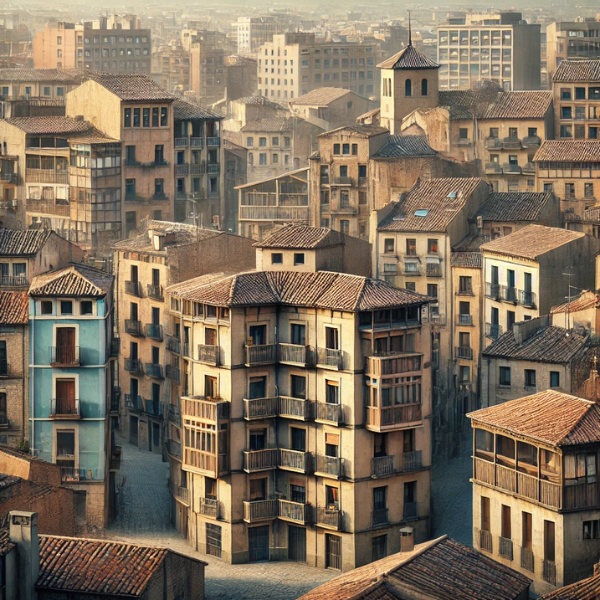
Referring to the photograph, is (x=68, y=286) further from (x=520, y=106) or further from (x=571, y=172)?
(x=520, y=106)

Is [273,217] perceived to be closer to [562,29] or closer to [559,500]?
[559,500]

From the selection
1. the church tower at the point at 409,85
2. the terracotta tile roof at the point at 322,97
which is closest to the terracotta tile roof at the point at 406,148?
the church tower at the point at 409,85

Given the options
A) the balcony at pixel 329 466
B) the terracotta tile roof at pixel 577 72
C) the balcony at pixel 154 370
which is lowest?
the balcony at pixel 329 466

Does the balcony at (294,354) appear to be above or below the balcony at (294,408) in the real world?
above

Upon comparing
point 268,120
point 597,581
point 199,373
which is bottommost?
point 597,581

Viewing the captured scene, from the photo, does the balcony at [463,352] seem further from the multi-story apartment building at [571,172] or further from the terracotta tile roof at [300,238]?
the multi-story apartment building at [571,172]

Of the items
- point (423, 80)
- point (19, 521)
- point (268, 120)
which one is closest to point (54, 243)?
point (19, 521)
